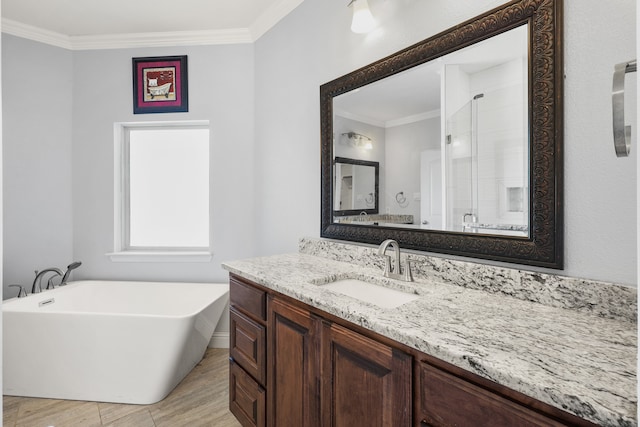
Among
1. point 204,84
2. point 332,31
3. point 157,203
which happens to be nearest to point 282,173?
point 332,31

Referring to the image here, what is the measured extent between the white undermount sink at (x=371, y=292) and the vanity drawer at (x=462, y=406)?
49 cm

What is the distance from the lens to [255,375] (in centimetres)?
150

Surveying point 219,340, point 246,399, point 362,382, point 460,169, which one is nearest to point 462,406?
point 362,382

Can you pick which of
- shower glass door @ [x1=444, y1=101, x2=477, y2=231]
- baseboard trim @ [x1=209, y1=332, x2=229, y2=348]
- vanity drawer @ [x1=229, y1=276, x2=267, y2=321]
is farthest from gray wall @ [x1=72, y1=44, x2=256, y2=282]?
shower glass door @ [x1=444, y1=101, x2=477, y2=231]

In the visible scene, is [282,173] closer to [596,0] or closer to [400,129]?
[400,129]

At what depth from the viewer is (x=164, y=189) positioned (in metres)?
2.99

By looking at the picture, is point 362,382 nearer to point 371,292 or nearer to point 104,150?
point 371,292

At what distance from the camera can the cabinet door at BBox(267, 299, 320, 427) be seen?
1173mm

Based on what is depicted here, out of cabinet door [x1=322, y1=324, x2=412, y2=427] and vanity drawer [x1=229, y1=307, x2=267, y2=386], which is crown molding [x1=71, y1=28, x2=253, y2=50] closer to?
vanity drawer [x1=229, y1=307, x2=267, y2=386]

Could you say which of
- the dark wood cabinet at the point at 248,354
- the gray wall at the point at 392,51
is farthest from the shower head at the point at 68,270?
the dark wood cabinet at the point at 248,354

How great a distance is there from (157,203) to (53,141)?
951 millimetres

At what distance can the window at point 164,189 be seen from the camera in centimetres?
296

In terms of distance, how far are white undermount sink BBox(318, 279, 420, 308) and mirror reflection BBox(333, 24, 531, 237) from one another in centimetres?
32

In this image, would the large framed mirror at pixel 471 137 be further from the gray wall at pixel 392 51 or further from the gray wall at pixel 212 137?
the gray wall at pixel 212 137
